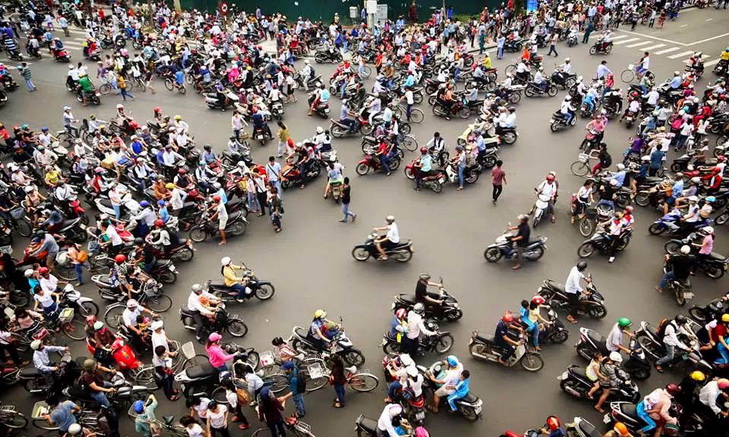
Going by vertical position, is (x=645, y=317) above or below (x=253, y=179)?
below

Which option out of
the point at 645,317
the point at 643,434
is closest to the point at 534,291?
the point at 645,317

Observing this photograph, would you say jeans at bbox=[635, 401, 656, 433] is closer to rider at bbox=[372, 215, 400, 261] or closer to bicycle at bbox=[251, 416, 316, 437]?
bicycle at bbox=[251, 416, 316, 437]

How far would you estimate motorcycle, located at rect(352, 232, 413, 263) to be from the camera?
40.3 feet

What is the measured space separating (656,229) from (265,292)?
10987 millimetres

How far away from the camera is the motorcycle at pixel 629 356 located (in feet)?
30.1

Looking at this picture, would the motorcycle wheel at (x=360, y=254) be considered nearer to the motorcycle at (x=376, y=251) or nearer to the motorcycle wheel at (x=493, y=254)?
the motorcycle at (x=376, y=251)

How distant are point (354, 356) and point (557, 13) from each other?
101 ft

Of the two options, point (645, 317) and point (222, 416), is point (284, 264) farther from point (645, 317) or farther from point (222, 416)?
point (645, 317)

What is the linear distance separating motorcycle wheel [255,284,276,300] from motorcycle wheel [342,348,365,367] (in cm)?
285

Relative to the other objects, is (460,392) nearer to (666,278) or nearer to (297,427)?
(297,427)

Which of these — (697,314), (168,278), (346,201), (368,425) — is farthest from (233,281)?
(697,314)

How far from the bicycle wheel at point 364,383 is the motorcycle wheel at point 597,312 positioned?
5.17 metres

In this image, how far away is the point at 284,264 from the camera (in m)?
12.7

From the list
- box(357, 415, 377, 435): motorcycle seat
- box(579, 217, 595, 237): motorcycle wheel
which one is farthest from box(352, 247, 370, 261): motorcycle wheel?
box(579, 217, 595, 237): motorcycle wheel
